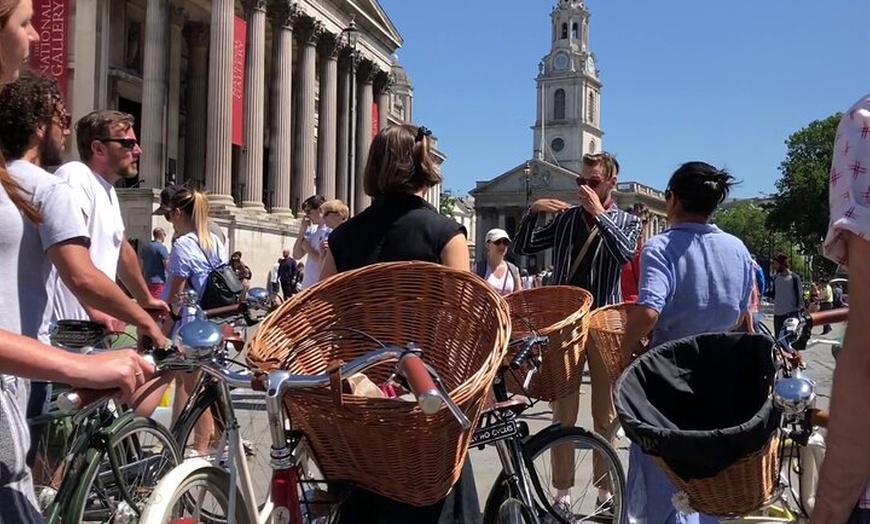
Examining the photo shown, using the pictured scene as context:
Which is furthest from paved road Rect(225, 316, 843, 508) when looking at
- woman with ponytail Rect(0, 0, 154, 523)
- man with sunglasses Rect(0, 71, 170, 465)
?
woman with ponytail Rect(0, 0, 154, 523)

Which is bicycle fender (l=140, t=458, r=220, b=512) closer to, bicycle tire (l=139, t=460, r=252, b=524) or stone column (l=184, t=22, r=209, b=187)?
bicycle tire (l=139, t=460, r=252, b=524)

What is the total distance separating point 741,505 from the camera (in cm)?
253

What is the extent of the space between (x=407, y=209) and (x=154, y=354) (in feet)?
4.42

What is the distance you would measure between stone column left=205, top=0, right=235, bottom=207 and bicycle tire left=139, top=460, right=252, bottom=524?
26.8 m

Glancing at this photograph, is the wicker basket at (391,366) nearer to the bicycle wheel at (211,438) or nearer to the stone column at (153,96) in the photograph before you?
the bicycle wheel at (211,438)

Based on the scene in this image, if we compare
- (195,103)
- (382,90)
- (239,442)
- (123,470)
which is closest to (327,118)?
(195,103)

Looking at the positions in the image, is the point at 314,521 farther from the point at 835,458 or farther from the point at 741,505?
the point at 835,458

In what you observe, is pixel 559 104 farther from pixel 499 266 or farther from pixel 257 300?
pixel 257 300

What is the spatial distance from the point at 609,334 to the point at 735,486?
103 inches

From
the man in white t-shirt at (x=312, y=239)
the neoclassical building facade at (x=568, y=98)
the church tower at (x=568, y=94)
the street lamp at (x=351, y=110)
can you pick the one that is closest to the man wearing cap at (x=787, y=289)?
the man in white t-shirt at (x=312, y=239)

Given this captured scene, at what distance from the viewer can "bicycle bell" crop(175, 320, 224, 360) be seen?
2836 millimetres

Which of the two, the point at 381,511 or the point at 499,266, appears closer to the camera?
the point at 381,511

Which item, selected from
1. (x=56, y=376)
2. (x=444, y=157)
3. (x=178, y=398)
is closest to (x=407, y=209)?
(x=56, y=376)

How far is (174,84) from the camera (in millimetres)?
32000
